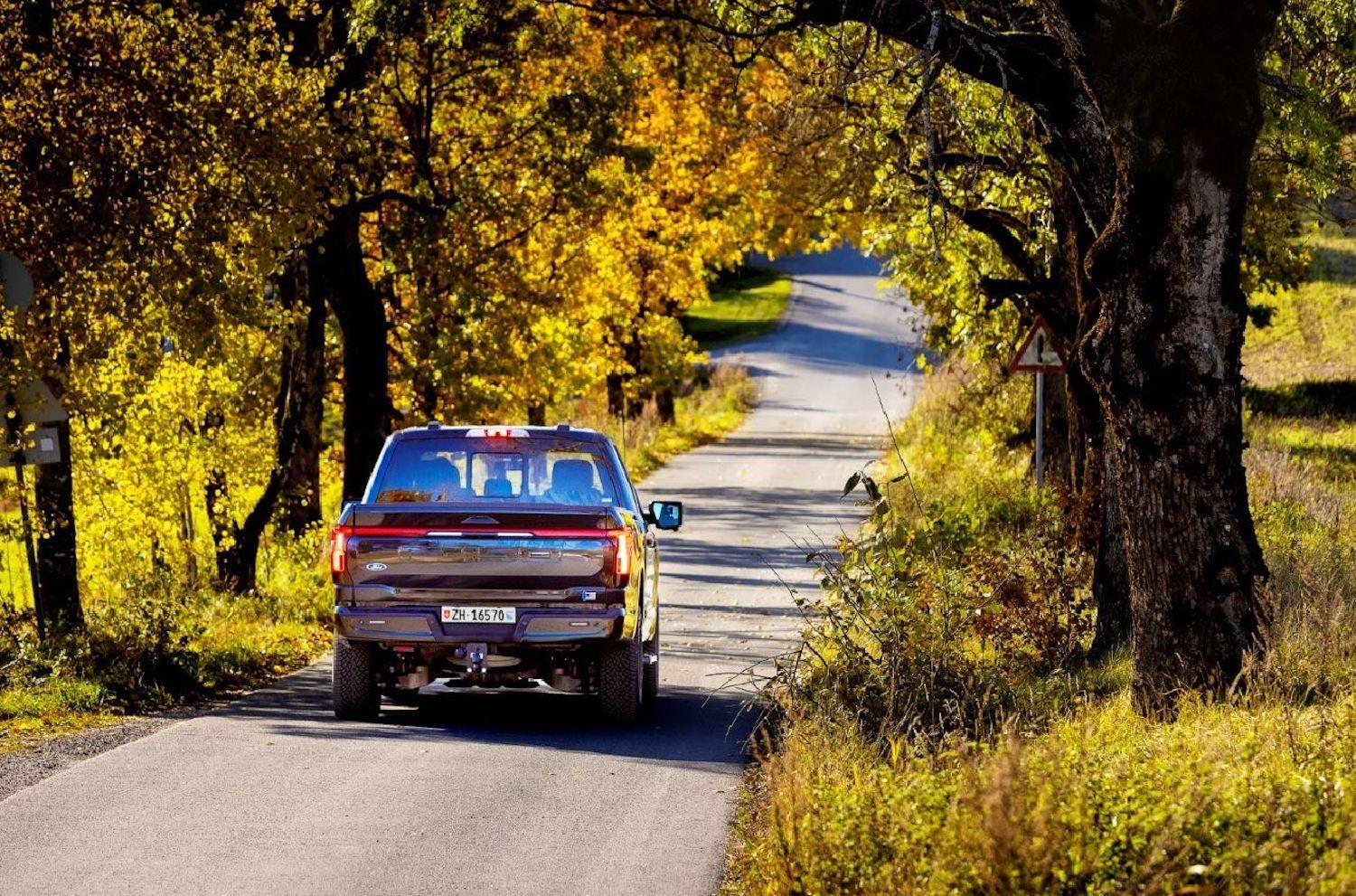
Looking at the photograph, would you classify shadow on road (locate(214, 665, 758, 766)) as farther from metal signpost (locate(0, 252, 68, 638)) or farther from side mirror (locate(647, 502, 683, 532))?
metal signpost (locate(0, 252, 68, 638))

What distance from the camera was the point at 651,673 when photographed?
45.4 feet

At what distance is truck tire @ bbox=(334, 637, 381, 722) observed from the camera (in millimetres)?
12828

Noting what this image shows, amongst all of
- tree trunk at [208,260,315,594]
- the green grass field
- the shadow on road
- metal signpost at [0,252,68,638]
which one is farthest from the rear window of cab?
the green grass field

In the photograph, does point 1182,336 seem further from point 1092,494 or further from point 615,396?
point 615,396

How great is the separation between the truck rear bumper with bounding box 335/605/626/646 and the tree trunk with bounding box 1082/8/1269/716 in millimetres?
3372

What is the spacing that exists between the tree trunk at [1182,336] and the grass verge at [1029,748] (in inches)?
15.9

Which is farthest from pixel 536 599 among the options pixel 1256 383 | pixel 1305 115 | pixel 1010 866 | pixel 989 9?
pixel 1256 383

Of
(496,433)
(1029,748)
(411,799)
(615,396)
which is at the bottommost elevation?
(615,396)

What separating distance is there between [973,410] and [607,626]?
74.0 ft

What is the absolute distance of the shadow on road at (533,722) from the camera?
40.0 feet

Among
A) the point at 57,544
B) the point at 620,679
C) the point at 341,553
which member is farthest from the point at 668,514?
the point at 57,544

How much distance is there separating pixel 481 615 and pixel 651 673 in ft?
5.94

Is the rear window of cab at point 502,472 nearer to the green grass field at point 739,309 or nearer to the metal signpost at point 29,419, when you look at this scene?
the metal signpost at point 29,419

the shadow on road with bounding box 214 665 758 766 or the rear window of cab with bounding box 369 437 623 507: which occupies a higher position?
the rear window of cab with bounding box 369 437 623 507
